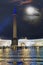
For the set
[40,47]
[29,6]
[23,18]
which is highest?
[29,6]

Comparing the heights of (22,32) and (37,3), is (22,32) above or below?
below

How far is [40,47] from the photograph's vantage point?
7.82ft

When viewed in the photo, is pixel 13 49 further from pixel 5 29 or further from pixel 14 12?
pixel 14 12

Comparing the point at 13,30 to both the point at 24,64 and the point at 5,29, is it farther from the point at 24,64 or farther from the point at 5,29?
the point at 24,64

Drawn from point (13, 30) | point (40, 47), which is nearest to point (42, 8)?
point (13, 30)

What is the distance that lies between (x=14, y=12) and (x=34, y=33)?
24.1 inches

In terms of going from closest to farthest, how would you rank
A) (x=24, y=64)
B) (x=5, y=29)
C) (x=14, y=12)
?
(x=24, y=64) → (x=5, y=29) → (x=14, y=12)

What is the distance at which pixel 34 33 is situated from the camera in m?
2.76

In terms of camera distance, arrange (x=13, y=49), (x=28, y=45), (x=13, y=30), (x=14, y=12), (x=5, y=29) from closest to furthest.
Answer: (x=13, y=49)
(x=28, y=45)
(x=13, y=30)
(x=5, y=29)
(x=14, y=12)

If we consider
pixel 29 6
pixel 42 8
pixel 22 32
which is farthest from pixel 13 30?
pixel 42 8

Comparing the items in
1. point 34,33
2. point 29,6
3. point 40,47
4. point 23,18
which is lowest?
point 40,47

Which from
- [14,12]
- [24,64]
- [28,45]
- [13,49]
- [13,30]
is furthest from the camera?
[14,12]

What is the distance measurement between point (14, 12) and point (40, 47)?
1.00 meters

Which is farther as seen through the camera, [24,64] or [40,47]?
[40,47]
